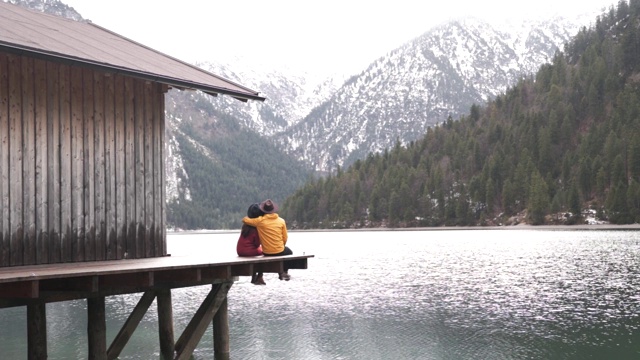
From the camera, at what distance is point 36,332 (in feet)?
59.2

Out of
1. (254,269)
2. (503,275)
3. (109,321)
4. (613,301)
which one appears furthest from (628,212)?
(254,269)

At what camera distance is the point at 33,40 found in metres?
15.9

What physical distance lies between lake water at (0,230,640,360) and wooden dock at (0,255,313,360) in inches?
134

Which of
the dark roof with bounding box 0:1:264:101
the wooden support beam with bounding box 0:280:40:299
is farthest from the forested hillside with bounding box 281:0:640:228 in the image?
the wooden support beam with bounding box 0:280:40:299

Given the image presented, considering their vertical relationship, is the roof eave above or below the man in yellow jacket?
above

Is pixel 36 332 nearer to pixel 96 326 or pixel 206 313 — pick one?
pixel 96 326

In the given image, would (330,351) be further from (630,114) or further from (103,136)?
(630,114)

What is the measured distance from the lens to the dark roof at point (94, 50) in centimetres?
1535

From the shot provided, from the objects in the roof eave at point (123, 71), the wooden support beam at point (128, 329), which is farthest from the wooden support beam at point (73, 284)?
the wooden support beam at point (128, 329)

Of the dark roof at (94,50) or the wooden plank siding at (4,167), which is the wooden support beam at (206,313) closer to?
the dark roof at (94,50)

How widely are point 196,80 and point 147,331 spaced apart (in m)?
17.9

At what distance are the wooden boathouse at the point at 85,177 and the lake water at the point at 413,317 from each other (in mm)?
5423

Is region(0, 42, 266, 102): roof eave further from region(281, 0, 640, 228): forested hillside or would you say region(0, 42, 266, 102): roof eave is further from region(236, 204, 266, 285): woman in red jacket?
region(281, 0, 640, 228): forested hillside

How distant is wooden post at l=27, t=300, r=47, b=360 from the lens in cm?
1794
